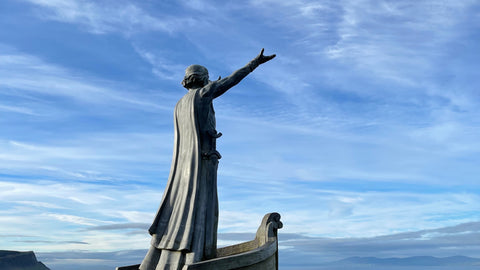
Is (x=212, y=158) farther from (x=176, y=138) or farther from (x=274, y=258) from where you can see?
(x=274, y=258)

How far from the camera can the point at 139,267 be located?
435 inches

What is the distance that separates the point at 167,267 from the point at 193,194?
171 cm

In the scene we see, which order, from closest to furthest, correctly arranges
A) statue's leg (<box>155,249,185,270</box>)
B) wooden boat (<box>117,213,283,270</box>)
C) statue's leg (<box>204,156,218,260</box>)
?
wooden boat (<box>117,213,283,270</box>) → statue's leg (<box>155,249,185,270</box>) → statue's leg (<box>204,156,218,260</box>)

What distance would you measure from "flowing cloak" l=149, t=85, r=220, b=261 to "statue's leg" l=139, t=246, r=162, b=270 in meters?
0.21

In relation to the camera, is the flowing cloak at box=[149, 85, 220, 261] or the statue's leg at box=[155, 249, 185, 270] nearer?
the statue's leg at box=[155, 249, 185, 270]

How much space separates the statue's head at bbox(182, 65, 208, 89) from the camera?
11.9 meters

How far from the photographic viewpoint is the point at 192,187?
10859 millimetres

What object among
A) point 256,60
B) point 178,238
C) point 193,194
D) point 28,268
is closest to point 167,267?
point 178,238

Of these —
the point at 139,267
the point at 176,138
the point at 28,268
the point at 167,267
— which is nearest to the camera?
the point at 167,267

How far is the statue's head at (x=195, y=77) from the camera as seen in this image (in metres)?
11.9

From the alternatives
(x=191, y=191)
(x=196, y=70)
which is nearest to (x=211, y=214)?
(x=191, y=191)

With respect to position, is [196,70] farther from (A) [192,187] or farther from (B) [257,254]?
(B) [257,254]

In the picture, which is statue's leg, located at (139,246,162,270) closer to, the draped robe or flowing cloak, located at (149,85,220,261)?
the draped robe

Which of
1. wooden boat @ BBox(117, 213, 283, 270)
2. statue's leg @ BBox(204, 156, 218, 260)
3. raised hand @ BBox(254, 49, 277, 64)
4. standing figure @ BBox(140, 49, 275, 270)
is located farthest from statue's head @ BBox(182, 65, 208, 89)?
wooden boat @ BBox(117, 213, 283, 270)
